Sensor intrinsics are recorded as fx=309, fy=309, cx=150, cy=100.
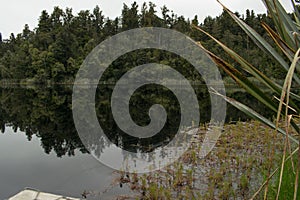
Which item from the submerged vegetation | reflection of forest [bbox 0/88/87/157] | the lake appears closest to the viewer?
the submerged vegetation

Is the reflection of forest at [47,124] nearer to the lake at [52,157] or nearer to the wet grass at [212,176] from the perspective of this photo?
the lake at [52,157]

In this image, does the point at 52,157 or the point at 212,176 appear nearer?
the point at 212,176

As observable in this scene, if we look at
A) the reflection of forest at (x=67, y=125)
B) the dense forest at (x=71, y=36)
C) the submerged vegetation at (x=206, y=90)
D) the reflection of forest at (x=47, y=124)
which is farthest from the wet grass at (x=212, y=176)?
the dense forest at (x=71, y=36)

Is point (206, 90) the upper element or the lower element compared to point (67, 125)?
upper

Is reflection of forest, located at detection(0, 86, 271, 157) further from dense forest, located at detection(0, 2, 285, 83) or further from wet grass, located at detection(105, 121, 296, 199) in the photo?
dense forest, located at detection(0, 2, 285, 83)

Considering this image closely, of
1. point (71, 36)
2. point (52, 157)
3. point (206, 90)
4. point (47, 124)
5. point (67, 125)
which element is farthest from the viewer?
point (71, 36)

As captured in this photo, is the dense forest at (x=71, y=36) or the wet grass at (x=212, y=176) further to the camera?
the dense forest at (x=71, y=36)

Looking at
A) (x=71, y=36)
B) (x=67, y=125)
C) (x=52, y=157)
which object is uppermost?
(x=71, y=36)

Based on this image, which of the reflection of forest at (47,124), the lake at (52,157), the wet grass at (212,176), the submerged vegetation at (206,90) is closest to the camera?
the submerged vegetation at (206,90)

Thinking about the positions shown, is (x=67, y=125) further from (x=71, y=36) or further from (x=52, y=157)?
(x=71, y=36)

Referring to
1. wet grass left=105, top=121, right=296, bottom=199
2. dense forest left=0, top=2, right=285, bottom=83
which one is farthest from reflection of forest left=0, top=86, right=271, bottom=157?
dense forest left=0, top=2, right=285, bottom=83

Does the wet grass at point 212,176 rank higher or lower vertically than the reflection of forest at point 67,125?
lower

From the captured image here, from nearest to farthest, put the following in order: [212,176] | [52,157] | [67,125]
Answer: [212,176] < [52,157] < [67,125]

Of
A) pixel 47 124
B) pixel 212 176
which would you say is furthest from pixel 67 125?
pixel 212 176
